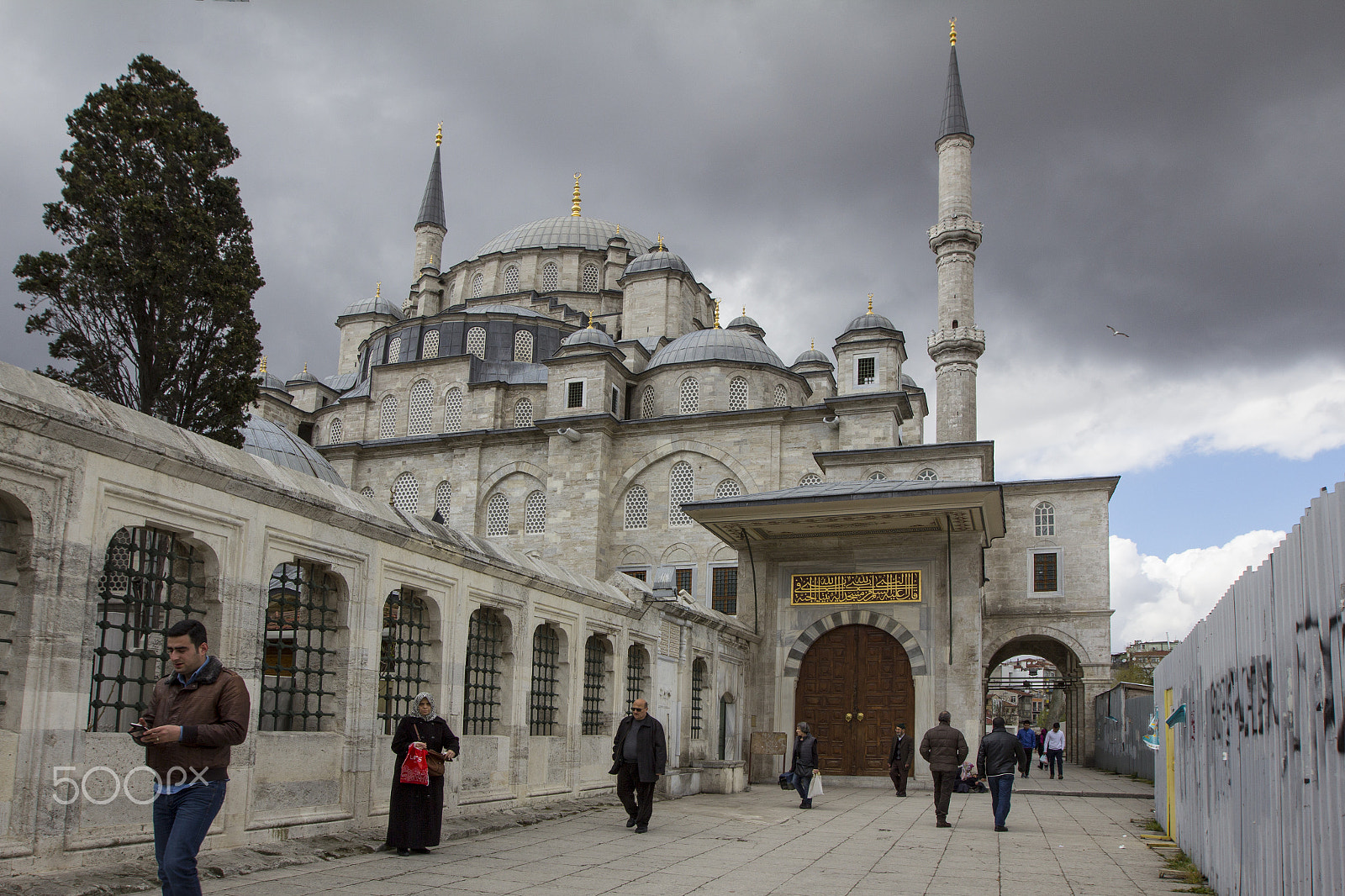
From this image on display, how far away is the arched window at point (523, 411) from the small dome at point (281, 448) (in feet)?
48.3

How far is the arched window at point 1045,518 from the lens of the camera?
24.5 m

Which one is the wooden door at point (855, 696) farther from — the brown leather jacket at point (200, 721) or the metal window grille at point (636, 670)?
the brown leather jacket at point (200, 721)

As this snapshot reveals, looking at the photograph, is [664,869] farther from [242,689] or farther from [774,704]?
[774,704]

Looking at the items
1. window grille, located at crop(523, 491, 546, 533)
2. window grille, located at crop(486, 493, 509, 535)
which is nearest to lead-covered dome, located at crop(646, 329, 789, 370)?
window grille, located at crop(523, 491, 546, 533)

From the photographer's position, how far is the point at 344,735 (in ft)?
22.5

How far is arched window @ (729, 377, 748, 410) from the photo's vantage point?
96.5 ft

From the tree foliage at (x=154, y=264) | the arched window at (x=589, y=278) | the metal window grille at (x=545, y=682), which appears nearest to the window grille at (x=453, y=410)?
the arched window at (x=589, y=278)

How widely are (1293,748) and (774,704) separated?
12.4m

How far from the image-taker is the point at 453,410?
3200cm

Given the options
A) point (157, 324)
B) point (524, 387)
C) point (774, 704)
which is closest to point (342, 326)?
point (524, 387)

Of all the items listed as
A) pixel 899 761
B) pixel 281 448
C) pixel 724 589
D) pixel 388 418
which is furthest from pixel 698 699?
pixel 388 418

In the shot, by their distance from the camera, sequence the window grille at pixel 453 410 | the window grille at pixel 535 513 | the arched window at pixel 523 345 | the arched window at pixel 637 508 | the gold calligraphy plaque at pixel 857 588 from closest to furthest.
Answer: the gold calligraphy plaque at pixel 857 588 → the arched window at pixel 637 508 → the window grille at pixel 535 513 → the window grille at pixel 453 410 → the arched window at pixel 523 345

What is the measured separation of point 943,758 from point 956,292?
798 inches

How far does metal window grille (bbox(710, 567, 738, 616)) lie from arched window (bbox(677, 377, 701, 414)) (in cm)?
487
